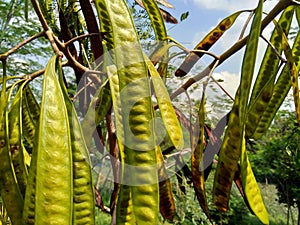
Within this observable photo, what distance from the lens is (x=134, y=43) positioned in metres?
0.41

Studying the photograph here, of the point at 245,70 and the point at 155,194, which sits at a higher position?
the point at 245,70

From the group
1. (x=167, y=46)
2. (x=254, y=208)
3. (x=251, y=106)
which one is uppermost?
(x=167, y=46)

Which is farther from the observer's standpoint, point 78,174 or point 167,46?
point 167,46

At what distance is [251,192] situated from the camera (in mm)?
488

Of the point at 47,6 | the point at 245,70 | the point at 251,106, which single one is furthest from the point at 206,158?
the point at 47,6

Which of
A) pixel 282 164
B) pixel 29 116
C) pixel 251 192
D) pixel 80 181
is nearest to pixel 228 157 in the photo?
pixel 251 192

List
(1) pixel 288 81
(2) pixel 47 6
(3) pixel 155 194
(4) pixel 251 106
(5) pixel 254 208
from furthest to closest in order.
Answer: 1. (2) pixel 47 6
2. (1) pixel 288 81
3. (4) pixel 251 106
4. (5) pixel 254 208
5. (3) pixel 155 194

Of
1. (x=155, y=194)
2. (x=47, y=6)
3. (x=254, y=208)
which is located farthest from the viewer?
(x=47, y=6)

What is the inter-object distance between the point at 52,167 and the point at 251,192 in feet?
0.83

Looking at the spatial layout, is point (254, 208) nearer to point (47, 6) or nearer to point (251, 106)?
point (251, 106)

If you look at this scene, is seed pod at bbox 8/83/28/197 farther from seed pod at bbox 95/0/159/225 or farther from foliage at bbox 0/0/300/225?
seed pod at bbox 95/0/159/225

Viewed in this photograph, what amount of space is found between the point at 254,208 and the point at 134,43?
250mm

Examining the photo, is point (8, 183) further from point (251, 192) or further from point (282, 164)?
point (282, 164)

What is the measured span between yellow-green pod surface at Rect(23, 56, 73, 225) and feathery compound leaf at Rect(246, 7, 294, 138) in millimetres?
295
